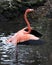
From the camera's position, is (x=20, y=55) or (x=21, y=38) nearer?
(x=20, y=55)

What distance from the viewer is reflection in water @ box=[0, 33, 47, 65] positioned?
12870mm

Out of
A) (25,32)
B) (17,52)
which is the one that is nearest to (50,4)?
(25,32)

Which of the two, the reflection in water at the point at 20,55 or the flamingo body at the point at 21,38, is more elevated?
the flamingo body at the point at 21,38

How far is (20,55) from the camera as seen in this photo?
13984mm

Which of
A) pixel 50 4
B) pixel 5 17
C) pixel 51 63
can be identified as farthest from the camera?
pixel 50 4

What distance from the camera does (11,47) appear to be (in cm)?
1531

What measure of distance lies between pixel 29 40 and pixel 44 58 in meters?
2.69

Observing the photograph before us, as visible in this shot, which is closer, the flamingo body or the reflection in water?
the reflection in water

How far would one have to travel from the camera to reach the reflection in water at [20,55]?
12.9m

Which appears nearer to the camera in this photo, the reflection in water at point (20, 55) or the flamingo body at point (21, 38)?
the reflection in water at point (20, 55)

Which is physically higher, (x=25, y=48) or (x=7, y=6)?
(x=7, y=6)

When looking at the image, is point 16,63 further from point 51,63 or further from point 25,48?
point 25,48

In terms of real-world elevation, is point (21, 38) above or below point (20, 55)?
above

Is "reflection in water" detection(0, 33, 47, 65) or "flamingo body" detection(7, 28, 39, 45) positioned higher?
"flamingo body" detection(7, 28, 39, 45)
